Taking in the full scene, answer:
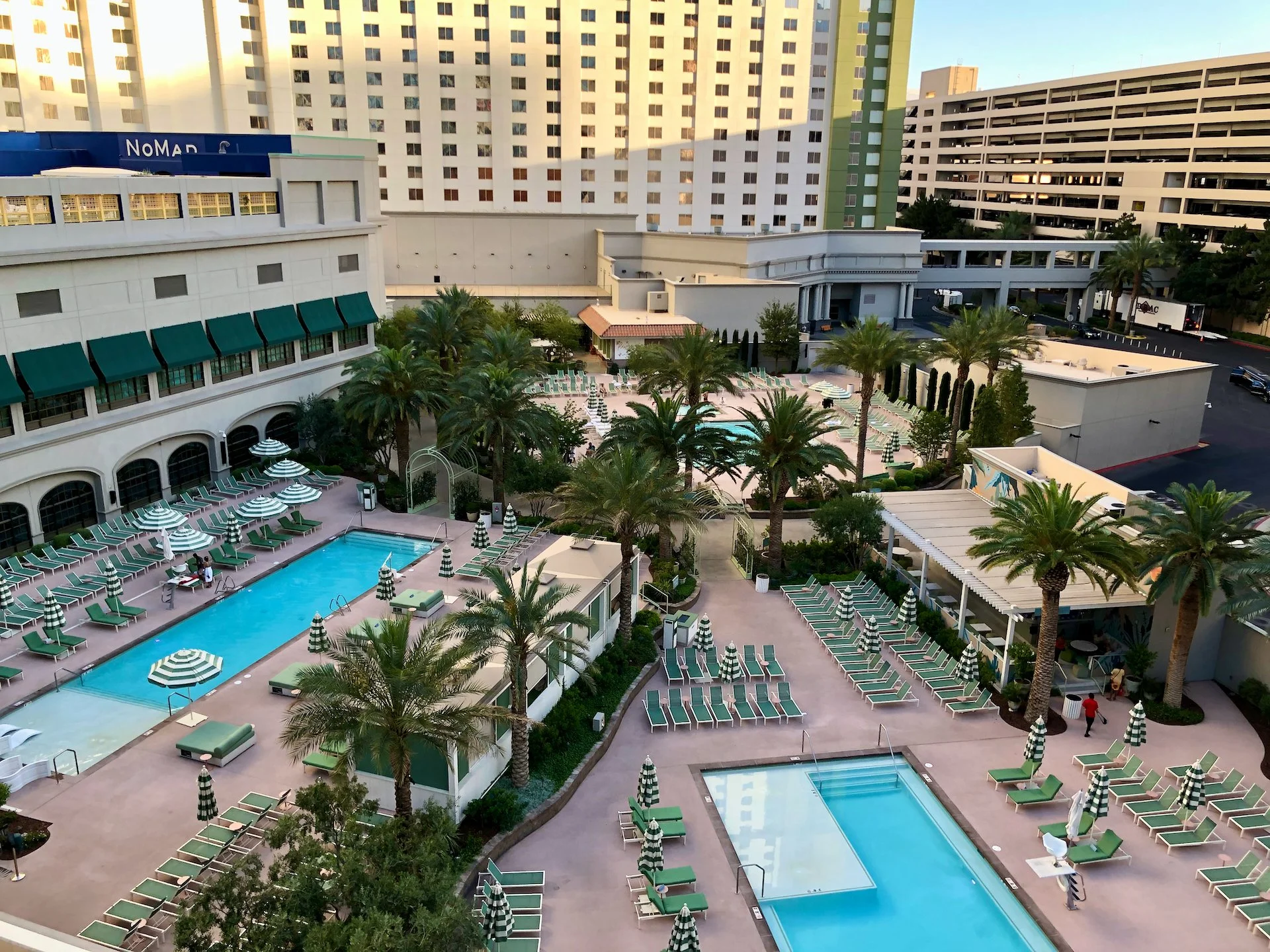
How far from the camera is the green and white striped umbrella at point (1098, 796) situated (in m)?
19.0

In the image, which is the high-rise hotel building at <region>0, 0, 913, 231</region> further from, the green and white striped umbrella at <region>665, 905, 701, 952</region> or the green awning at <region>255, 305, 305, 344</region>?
the green and white striped umbrella at <region>665, 905, 701, 952</region>

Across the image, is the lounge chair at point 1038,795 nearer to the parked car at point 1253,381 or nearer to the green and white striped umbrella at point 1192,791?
the green and white striped umbrella at point 1192,791

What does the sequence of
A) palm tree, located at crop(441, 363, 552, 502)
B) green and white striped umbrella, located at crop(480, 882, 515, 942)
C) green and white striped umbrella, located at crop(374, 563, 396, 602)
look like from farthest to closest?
palm tree, located at crop(441, 363, 552, 502) < green and white striped umbrella, located at crop(374, 563, 396, 602) < green and white striped umbrella, located at crop(480, 882, 515, 942)

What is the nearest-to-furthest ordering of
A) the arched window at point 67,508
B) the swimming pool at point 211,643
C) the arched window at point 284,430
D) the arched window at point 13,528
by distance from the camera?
the swimming pool at point 211,643
the arched window at point 13,528
the arched window at point 67,508
the arched window at point 284,430

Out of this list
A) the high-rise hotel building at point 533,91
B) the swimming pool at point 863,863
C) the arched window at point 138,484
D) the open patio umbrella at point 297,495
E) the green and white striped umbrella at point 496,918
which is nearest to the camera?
the green and white striped umbrella at point 496,918

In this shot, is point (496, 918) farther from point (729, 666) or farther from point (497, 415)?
point (497, 415)

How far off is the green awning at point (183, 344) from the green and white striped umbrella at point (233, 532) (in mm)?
7062

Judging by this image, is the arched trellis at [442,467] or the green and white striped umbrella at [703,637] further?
the arched trellis at [442,467]

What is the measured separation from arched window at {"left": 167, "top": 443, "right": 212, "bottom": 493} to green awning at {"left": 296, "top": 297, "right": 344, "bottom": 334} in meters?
7.37

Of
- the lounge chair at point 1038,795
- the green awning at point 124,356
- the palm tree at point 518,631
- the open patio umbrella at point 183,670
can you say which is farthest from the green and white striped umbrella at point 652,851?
the green awning at point 124,356

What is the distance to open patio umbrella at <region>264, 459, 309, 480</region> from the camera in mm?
34500

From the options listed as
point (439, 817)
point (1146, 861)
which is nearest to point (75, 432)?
point (439, 817)

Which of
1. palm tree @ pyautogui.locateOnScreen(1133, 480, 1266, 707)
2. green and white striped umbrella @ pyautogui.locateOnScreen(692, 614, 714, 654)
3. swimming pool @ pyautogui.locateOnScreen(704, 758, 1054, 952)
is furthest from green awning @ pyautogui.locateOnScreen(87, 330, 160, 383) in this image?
palm tree @ pyautogui.locateOnScreen(1133, 480, 1266, 707)

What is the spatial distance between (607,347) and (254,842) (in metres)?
44.8
